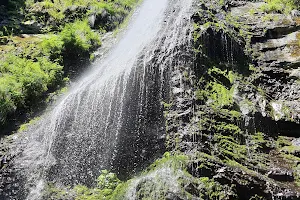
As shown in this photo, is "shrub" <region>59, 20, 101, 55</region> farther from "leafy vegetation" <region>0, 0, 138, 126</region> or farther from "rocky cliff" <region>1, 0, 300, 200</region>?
"rocky cliff" <region>1, 0, 300, 200</region>

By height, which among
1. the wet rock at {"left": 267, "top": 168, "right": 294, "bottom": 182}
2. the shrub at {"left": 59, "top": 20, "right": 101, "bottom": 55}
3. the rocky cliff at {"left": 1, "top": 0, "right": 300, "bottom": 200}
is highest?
the shrub at {"left": 59, "top": 20, "right": 101, "bottom": 55}

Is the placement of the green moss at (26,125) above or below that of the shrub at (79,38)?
below

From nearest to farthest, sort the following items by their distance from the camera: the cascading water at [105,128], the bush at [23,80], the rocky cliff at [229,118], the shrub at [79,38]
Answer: the rocky cliff at [229,118] < the cascading water at [105,128] < the bush at [23,80] < the shrub at [79,38]

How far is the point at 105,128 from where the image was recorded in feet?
30.1

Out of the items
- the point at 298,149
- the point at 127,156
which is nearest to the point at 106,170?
the point at 127,156

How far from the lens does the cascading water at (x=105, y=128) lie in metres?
8.57


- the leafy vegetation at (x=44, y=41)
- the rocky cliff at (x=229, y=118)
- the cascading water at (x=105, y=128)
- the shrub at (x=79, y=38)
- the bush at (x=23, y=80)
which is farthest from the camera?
the shrub at (x=79, y=38)

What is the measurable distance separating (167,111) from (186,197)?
261cm

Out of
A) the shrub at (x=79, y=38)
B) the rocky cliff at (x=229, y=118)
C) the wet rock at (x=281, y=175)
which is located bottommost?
the wet rock at (x=281, y=175)

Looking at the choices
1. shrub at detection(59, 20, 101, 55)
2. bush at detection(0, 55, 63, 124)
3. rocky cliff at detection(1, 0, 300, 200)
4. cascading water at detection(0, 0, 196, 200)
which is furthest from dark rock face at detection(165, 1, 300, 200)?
bush at detection(0, 55, 63, 124)

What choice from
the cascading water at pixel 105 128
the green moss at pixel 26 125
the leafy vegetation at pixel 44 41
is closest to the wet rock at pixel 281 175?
the cascading water at pixel 105 128

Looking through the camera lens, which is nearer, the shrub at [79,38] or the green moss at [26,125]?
the green moss at [26,125]

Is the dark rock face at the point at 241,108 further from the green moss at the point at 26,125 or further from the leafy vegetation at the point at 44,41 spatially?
the leafy vegetation at the point at 44,41

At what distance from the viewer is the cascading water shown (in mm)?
8570
